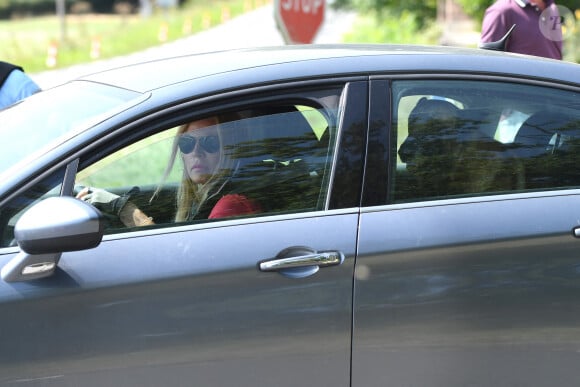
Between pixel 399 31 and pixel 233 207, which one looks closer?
pixel 233 207

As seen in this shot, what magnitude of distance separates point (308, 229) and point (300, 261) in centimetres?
12

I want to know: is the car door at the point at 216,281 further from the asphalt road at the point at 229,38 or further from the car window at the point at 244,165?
the asphalt road at the point at 229,38

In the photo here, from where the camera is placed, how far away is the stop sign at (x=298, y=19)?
622 centimetres

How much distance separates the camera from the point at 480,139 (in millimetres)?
3021

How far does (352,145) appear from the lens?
2.82m

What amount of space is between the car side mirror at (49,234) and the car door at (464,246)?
0.82 meters

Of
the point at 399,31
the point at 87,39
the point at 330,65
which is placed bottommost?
the point at 87,39

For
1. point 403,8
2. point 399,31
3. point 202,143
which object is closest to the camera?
point 202,143

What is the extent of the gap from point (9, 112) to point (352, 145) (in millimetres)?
1390

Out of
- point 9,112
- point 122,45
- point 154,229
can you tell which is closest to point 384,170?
point 154,229

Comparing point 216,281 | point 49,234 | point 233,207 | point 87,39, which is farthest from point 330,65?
point 87,39

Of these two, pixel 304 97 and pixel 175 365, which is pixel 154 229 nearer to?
pixel 175 365

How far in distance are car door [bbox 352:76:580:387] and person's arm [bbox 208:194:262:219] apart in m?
0.36

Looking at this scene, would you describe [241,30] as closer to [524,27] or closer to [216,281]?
[524,27]
